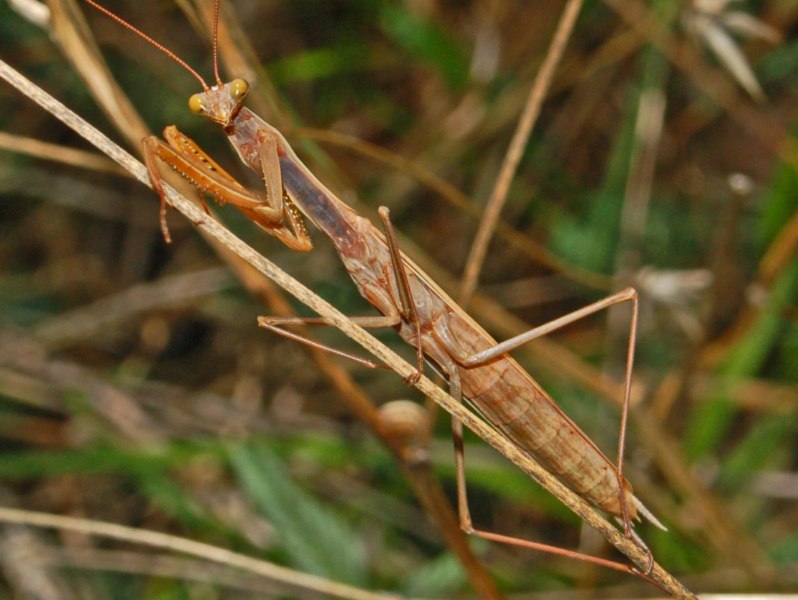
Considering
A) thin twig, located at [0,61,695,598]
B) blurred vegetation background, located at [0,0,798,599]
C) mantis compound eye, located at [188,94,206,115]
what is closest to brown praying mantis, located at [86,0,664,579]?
mantis compound eye, located at [188,94,206,115]

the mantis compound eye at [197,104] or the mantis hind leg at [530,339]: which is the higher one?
the mantis compound eye at [197,104]

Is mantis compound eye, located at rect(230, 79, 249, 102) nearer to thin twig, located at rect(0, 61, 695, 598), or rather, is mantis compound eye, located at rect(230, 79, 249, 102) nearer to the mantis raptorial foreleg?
the mantis raptorial foreleg

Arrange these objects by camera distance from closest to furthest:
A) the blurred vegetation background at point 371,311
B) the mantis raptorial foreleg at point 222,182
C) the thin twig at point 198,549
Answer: the mantis raptorial foreleg at point 222,182 → the thin twig at point 198,549 → the blurred vegetation background at point 371,311

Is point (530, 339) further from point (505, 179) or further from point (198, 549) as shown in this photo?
point (198, 549)

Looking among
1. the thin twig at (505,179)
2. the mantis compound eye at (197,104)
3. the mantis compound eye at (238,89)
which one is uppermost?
the mantis compound eye at (197,104)

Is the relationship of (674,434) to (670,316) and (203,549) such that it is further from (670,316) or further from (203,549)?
(203,549)

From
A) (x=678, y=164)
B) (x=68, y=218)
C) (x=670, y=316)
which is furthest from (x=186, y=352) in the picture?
(x=678, y=164)

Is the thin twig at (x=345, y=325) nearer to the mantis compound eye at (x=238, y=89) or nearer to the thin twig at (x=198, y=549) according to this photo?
the mantis compound eye at (x=238, y=89)

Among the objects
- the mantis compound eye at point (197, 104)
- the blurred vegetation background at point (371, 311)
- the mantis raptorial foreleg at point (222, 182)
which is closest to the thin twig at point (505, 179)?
the blurred vegetation background at point (371, 311)
